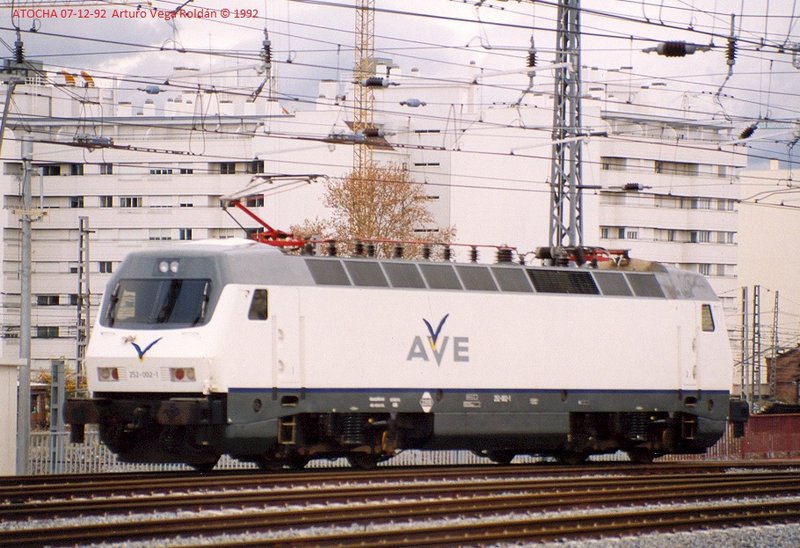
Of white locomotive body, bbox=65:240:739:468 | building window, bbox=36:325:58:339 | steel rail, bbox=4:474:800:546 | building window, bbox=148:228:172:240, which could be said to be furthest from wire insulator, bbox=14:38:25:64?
building window, bbox=36:325:58:339

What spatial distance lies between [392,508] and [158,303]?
737 cm

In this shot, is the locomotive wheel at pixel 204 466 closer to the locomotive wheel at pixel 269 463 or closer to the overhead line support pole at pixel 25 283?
the locomotive wheel at pixel 269 463

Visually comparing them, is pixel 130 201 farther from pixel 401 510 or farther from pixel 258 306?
pixel 401 510

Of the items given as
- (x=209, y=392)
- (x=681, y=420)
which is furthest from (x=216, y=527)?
(x=681, y=420)

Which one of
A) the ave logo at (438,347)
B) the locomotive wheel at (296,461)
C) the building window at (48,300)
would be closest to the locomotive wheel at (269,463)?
the locomotive wheel at (296,461)

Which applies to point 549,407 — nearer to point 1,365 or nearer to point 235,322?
point 235,322

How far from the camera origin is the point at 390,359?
2612 centimetres

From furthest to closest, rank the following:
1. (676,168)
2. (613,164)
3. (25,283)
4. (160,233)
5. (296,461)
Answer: (676,168)
(613,164)
(160,233)
(25,283)
(296,461)

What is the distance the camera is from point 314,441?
83.2 feet

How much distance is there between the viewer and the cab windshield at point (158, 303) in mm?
23884

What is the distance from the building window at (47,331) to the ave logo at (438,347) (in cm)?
9073

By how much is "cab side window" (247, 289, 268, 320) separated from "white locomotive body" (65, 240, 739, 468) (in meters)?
0.03

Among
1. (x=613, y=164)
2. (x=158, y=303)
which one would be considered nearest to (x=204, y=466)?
(x=158, y=303)

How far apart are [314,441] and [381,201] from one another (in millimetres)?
56264
